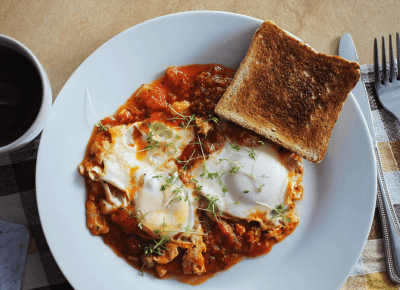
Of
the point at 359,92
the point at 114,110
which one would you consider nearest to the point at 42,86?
the point at 114,110

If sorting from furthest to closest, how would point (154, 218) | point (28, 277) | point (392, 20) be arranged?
point (392, 20) < point (28, 277) < point (154, 218)

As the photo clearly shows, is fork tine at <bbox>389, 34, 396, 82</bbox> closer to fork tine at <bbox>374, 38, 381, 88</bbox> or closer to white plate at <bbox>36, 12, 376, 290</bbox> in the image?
fork tine at <bbox>374, 38, 381, 88</bbox>

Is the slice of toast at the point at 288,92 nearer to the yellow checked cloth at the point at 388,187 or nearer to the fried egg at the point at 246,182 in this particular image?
the fried egg at the point at 246,182

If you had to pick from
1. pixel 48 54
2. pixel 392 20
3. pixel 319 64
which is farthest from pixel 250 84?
pixel 48 54

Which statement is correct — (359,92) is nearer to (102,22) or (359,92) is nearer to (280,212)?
(280,212)

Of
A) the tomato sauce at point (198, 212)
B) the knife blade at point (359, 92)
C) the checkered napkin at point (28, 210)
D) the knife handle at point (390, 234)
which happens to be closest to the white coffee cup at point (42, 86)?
the tomato sauce at point (198, 212)

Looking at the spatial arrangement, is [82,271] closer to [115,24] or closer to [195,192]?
[195,192]

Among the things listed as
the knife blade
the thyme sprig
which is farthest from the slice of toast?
the thyme sprig
